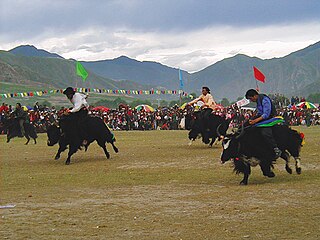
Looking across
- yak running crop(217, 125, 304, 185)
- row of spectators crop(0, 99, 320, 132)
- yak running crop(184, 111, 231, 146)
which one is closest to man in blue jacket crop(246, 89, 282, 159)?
yak running crop(217, 125, 304, 185)

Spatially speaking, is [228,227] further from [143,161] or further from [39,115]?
[39,115]

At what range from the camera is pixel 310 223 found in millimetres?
7730

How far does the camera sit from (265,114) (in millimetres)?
11992

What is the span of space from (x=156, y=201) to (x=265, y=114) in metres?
3.32

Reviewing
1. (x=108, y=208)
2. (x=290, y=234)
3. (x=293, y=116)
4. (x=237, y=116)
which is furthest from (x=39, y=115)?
(x=290, y=234)

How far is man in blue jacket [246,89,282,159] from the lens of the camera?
11.9 meters

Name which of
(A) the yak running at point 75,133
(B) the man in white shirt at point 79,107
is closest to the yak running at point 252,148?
(B) the man in white shirt at point 79,107

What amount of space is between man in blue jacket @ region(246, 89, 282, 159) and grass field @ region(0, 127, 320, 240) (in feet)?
2.43

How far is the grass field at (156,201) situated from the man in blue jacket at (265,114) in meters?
0.74

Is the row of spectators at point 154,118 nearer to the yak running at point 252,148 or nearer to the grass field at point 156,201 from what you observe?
the grass field at point 156,201

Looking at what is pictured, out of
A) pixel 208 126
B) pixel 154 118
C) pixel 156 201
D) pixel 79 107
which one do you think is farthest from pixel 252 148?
Result: pixel 154 118

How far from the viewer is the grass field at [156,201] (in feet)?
24.8

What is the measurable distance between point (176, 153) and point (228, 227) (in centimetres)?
1151

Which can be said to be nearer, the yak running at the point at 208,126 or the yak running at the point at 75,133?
the yak running at the point at 75,133
